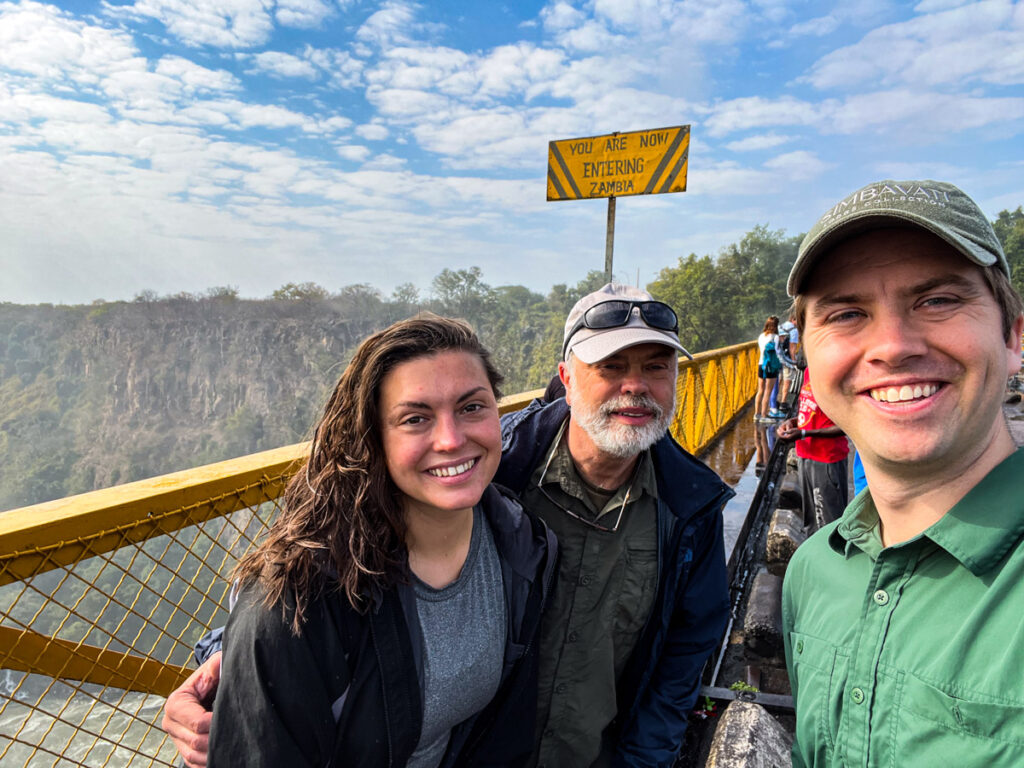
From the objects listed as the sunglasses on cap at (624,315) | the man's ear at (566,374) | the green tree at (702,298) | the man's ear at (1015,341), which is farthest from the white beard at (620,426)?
the green tree at (702,298)

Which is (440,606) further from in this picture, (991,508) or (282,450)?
(991,508)

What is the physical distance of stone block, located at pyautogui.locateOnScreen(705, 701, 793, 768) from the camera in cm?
184

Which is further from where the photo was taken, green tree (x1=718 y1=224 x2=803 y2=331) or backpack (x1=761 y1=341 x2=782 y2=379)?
green tree (x1=718 y1=224 x2=803 y2=331)

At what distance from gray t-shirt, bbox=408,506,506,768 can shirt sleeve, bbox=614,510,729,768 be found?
657 millimetres

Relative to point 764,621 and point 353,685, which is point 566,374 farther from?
point 764,621

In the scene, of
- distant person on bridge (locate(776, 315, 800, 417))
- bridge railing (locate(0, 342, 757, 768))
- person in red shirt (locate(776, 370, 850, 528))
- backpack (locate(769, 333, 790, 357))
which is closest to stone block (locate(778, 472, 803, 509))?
person in red shirt (locate(776, 370, 850, 528))

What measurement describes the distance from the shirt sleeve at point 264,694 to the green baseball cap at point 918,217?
49.3 inches

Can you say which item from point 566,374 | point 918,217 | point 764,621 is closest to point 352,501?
point 566,374

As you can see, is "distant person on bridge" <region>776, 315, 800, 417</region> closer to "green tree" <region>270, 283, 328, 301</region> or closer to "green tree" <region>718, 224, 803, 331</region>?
"green tree" <region>718, 224, 803, 331</region>

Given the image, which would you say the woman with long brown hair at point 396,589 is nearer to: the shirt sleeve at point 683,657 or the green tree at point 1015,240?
the shirt sleeve at point 683,657

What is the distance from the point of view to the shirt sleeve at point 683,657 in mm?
1853

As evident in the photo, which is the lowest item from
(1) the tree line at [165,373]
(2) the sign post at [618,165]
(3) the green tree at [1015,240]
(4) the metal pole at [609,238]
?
(1) the tree line at [165,373]

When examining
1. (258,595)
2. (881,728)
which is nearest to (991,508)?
(881,728)

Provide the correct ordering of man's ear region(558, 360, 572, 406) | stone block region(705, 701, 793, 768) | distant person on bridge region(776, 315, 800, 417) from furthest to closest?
distant person on bridge region(776, 315, 800, 417) < man's ear region(558, 360, 572, 406) < stone block region(705, 701, 793, 768)
